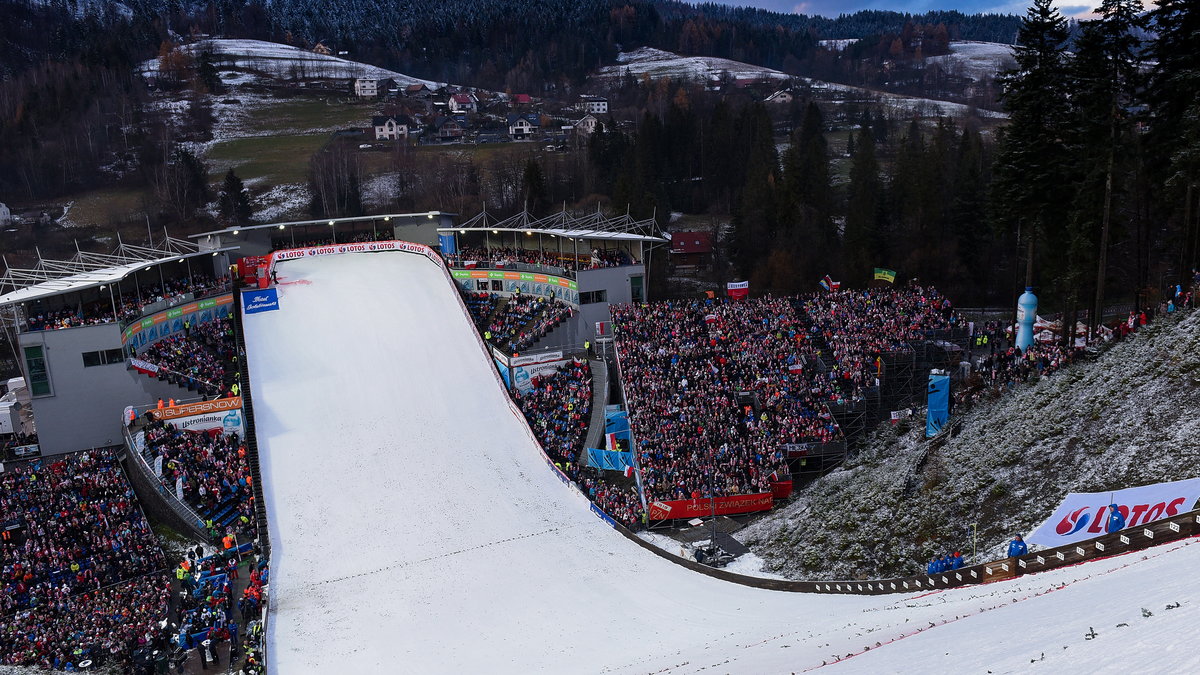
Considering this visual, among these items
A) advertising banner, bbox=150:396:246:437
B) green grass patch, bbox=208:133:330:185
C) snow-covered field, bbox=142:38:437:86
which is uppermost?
snow-covered field, bbox=142:38:437:86

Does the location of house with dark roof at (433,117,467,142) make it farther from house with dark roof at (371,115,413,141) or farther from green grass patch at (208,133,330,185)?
green grass patch at (208,133,330,185)

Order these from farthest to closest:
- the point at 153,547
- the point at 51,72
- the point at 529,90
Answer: the point at 529,90 < the point at 51,72 < the point at 153,547

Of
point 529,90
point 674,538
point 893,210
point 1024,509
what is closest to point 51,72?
point 529,90

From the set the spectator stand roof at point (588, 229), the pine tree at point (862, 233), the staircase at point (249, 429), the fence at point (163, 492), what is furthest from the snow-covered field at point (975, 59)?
the fence at point (163, 492)

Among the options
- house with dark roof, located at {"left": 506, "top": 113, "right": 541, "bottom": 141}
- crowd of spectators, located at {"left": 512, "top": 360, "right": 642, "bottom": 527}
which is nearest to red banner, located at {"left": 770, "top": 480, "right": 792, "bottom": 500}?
crowd of spectators, located at {"left": 512, "top": 360, "right": 642, "bottom": 527}

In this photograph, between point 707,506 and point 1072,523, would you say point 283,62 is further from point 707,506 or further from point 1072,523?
point 1072,523

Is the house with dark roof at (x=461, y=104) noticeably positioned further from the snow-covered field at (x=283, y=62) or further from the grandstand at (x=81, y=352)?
the grandstand at (x=81, y=352)

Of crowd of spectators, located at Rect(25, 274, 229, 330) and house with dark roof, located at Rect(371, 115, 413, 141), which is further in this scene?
house with dark roof, located at Rect(371, 115, 413, 141)

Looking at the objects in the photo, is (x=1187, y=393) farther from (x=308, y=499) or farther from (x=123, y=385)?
(x=123, y=385)
